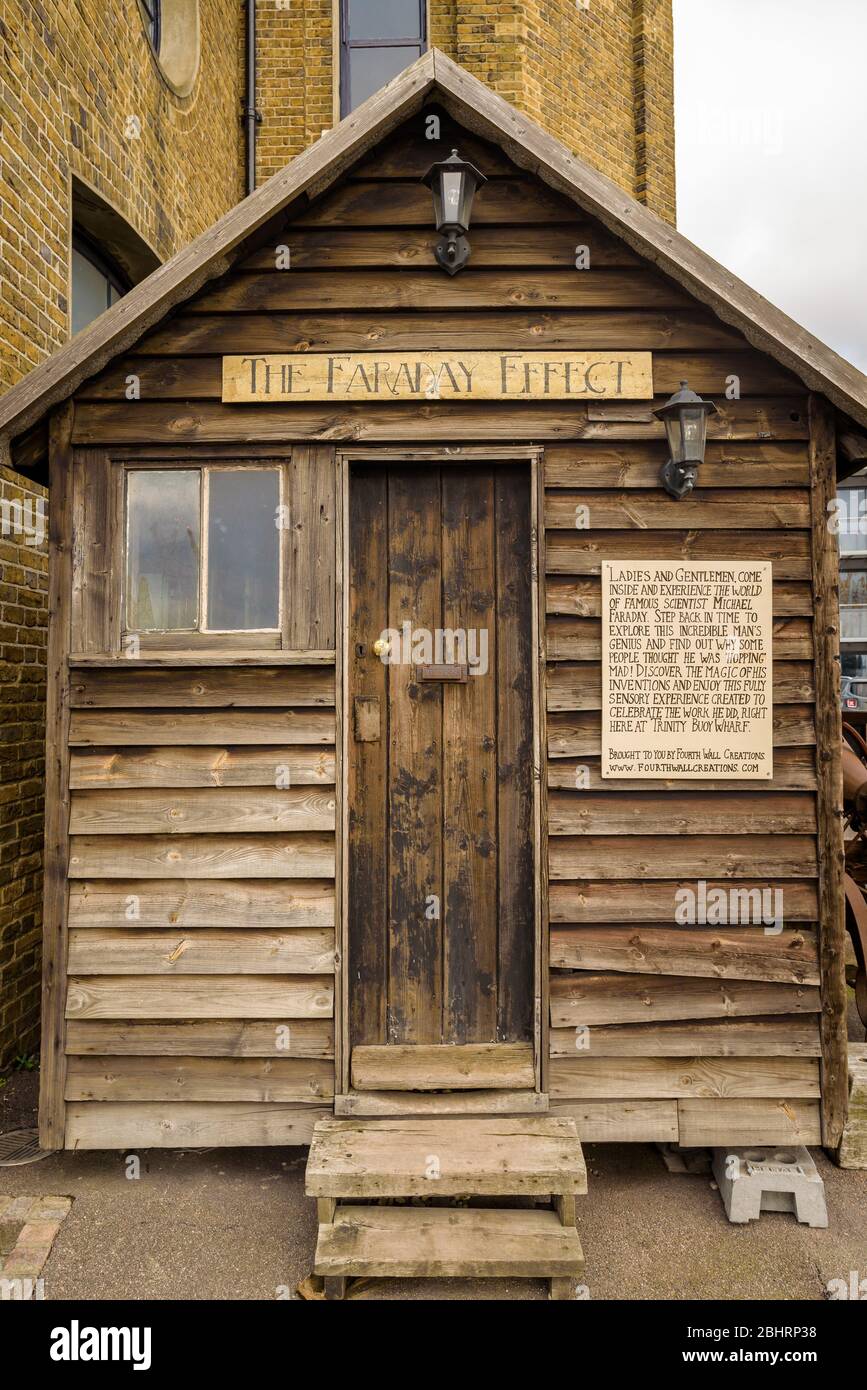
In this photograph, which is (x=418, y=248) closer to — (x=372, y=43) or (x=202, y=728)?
(x=202, y=728)

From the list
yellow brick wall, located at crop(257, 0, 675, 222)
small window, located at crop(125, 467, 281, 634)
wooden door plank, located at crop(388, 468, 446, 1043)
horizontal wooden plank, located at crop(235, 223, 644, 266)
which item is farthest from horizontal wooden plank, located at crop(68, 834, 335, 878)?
yellow brick wall, located at crop(257, 0, 675, 222)

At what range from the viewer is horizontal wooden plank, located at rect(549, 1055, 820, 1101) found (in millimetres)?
3592

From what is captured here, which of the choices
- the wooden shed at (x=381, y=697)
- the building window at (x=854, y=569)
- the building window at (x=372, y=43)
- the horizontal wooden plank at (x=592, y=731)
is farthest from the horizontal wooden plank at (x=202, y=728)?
the building window at (x=854, y=569)

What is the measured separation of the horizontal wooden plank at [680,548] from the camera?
3682mm

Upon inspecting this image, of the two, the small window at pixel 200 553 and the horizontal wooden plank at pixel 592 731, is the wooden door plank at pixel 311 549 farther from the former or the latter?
the horizontal wooden plank at pixel 592 731

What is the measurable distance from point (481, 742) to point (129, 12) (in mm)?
6271

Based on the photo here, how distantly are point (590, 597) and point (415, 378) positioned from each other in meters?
1.22

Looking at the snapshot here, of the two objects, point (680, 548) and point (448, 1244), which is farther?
A: point (680, 548)

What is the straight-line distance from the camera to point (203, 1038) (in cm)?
360

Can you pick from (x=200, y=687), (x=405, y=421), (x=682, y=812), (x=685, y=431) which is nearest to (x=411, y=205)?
(x=405, y=421)

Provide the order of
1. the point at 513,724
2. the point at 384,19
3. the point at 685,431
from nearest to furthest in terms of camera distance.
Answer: the point at 685,431
the point at 513,724
the point at 384,19

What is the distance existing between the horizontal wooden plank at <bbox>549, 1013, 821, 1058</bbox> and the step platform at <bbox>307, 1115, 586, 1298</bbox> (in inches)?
14.4
